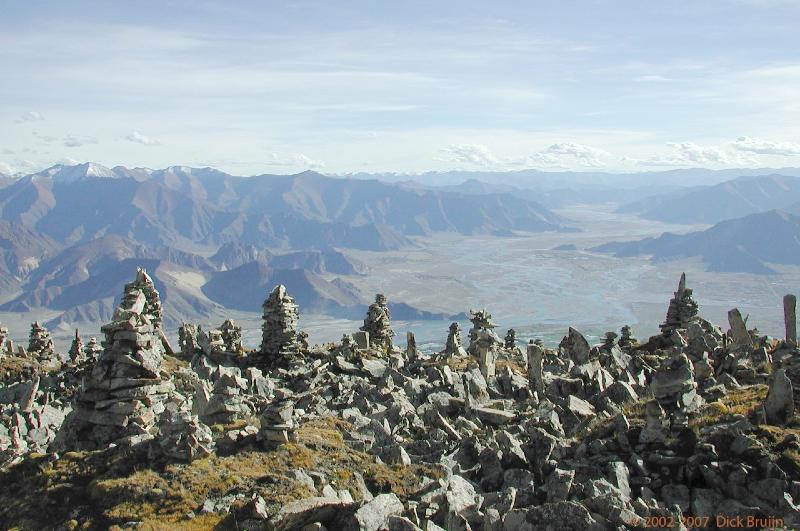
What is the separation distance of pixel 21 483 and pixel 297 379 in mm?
27389

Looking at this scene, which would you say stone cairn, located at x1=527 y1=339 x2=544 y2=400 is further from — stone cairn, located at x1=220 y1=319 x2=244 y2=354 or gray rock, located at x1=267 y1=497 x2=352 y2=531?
stone cairn, located at x1=220 y1=319 x2=244 y2=354

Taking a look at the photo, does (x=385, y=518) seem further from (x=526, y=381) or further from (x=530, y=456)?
(x=526, y=381)

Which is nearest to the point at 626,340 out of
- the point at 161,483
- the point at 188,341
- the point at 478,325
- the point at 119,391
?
the point at 478,325

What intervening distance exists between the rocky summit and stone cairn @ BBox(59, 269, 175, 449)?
77 mm

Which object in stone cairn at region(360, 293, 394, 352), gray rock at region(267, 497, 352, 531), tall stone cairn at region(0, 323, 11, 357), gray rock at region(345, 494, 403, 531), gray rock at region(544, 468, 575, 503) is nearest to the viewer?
gray rock at region(345, 494, 403, 531)

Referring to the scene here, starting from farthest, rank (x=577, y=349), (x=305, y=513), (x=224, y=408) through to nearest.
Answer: (x=577, y=349), (x=224, y=408), (x=305, y=513)

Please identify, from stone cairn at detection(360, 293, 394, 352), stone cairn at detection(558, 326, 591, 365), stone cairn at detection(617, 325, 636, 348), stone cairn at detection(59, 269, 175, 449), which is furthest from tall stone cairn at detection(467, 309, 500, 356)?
stone cairn at detection(59, 269, 175, 449)

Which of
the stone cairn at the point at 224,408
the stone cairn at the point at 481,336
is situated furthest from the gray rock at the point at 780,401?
the stone cairn at the point at 481,336

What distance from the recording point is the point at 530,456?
84.3 ft

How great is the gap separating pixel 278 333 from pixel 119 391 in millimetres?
31635

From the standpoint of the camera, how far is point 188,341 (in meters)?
72.4

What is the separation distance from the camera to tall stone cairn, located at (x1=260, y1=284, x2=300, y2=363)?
6256 centimetres

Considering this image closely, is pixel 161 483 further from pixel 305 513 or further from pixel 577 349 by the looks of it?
pixel 577 349

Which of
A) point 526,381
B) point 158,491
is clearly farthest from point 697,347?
point 158,491
